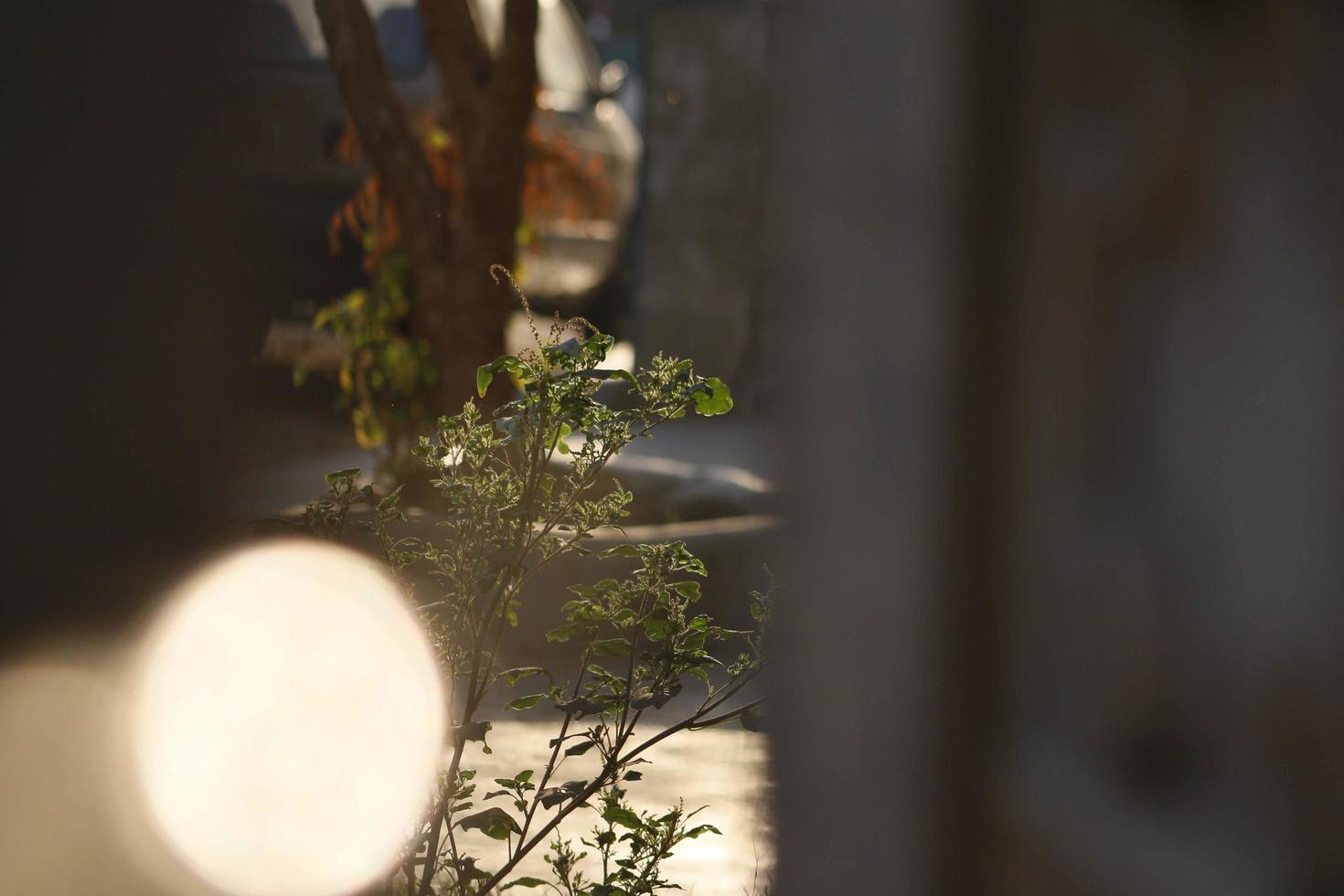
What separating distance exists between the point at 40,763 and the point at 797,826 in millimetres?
1090

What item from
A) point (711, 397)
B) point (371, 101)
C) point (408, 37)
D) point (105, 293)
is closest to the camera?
point (105, 293)

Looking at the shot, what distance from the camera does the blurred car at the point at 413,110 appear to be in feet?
20.9

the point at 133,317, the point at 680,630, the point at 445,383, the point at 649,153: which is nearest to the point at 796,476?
the point at 133,317

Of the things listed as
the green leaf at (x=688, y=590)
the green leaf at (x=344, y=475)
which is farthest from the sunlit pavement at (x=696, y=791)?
the green leaf at (x=344, y=475)

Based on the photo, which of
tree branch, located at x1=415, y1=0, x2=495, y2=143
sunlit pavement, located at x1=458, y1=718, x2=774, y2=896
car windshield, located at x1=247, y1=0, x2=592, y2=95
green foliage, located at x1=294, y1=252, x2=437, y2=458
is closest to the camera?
sunlit pavement, located at x1=458, y1=718, x2=774, y2=896

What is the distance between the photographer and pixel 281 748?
1969mm

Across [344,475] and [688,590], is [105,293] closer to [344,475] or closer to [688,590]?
[344,475]

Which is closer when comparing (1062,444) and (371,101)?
(1062,444)

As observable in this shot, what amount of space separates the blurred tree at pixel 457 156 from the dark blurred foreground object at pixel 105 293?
10.8ft

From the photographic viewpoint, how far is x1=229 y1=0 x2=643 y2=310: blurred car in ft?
20.9

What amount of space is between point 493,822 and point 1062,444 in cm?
107

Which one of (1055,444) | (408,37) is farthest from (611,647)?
(408,37)

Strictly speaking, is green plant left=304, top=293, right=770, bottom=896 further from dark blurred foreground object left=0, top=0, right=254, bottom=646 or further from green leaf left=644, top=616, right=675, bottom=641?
dark blurred foreground object left=0, top=0, right=254, bottom=646

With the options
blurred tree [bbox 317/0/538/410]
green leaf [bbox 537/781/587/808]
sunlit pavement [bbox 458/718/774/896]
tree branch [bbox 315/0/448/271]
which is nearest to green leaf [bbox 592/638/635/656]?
green leaf [bbox 537/781/587/808]
